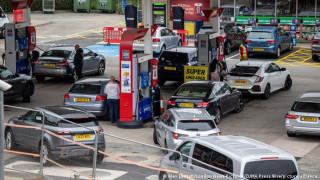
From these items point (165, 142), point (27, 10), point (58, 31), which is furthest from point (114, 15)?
point (165, 142)

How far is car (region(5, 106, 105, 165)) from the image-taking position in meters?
14.3

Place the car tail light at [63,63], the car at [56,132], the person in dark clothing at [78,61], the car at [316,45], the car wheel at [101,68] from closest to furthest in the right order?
1. the car at [56,132]
2. the person in dark clothing at [78,61]
3. the car tail light at [63,63]
4. the car wheel at [101,68]
5. the car at [316,45]

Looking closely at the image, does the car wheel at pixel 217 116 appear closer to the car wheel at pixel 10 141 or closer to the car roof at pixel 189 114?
the car roof at pixel 189 114

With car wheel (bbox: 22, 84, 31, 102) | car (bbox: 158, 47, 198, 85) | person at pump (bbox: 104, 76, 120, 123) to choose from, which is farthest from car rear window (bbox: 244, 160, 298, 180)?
car (bbox: 158, 47, 198, 85)

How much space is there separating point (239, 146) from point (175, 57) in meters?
17.1

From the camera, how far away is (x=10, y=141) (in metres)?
16.5

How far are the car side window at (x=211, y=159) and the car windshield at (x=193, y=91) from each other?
9.54m

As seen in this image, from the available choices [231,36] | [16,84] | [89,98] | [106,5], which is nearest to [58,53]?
[16,84]

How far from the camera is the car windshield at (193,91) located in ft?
76.2

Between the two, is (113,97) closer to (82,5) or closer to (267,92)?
(267,92)

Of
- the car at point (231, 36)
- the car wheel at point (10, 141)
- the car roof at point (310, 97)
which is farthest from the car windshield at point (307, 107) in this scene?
the car at point (231, 36)

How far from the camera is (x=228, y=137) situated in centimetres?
1427

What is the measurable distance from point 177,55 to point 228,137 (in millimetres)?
16192

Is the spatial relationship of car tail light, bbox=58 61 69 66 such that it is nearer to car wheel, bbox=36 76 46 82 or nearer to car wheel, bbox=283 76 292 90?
car wheel, bbox=36 76 46 82
